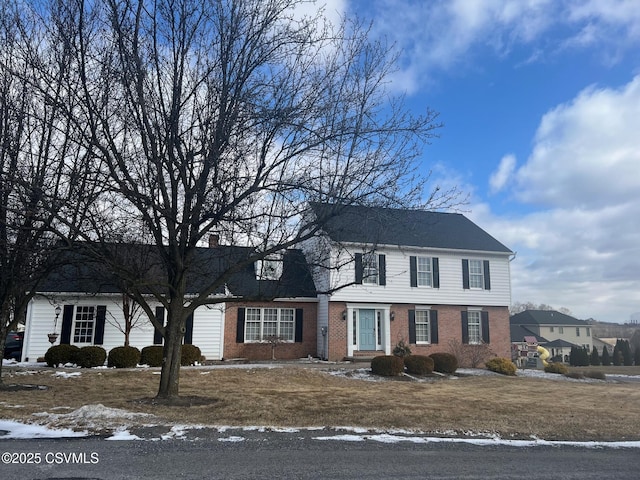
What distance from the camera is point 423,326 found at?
24.2 metres

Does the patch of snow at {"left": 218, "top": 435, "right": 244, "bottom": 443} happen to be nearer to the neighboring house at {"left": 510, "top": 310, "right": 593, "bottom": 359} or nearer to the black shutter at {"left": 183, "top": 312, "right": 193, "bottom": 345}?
the black shutter at {"left": 183, "top": 312, "right": 193, "bottom": 345}

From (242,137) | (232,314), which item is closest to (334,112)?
(242,137)

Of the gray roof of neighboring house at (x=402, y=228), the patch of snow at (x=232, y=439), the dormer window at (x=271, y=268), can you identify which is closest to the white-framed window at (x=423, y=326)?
the gray roof of neighboring house at (x=402, y=228)

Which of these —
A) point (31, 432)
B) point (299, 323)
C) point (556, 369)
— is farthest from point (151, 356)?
point (556, 369)

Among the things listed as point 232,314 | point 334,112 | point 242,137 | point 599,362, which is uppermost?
point 334,112

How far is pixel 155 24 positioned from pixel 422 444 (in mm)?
8823

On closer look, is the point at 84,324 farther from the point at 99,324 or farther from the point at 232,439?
the point at 232,439

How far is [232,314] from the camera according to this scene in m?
22.3

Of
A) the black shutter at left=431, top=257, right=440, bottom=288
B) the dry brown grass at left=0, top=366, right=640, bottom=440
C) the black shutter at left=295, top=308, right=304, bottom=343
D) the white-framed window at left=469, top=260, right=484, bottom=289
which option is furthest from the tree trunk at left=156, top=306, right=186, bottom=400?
the white-framed window at left=469, top=260, right=484, bottom=289

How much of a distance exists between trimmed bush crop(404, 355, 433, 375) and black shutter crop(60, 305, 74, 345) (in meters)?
13.8

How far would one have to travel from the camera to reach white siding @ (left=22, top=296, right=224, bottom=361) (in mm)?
20047

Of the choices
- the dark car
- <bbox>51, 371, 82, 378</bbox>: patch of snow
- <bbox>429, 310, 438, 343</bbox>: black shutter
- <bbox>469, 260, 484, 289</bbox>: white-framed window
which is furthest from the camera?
<bbox>469, 260, 484, 289</bbox>: white-framed window

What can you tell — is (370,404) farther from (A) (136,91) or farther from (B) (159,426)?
(A) (136,91)

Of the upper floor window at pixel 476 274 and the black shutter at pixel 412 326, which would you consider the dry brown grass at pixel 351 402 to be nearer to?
the black shutter at pixel 412 326
